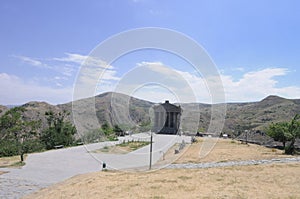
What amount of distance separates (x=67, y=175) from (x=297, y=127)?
12.5m

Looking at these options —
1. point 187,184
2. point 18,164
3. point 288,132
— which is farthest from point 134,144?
point 187,184

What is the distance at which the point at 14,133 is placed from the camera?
539 inches

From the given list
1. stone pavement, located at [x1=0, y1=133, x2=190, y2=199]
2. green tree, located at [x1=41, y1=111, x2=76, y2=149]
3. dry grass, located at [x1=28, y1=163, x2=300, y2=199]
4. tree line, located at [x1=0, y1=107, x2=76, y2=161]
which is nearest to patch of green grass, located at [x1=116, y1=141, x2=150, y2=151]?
stone pavement, located at [x1=0, y1=133, x2=190, y2=199]

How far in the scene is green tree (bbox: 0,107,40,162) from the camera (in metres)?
13.7

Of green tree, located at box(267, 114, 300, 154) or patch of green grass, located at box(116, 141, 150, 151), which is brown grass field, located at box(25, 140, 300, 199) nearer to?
green tree, located at box(267, 114, 300, 154)

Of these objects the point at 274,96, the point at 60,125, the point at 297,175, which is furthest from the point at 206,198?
the point at 274,96

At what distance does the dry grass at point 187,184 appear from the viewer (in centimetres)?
680

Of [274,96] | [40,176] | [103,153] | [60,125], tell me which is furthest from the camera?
[274,96]

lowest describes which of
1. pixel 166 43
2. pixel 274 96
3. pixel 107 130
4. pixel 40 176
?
pixel 40 176

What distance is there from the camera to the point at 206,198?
6391 millimetres

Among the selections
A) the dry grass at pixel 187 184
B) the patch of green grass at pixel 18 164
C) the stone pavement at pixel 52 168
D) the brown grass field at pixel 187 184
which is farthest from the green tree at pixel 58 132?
the dry grass at pixel 187 184

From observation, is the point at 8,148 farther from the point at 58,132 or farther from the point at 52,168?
the point at 52,168

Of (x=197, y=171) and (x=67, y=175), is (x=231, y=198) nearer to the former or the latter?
(x=197, y=171)

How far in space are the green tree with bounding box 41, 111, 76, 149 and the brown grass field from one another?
10.1m
